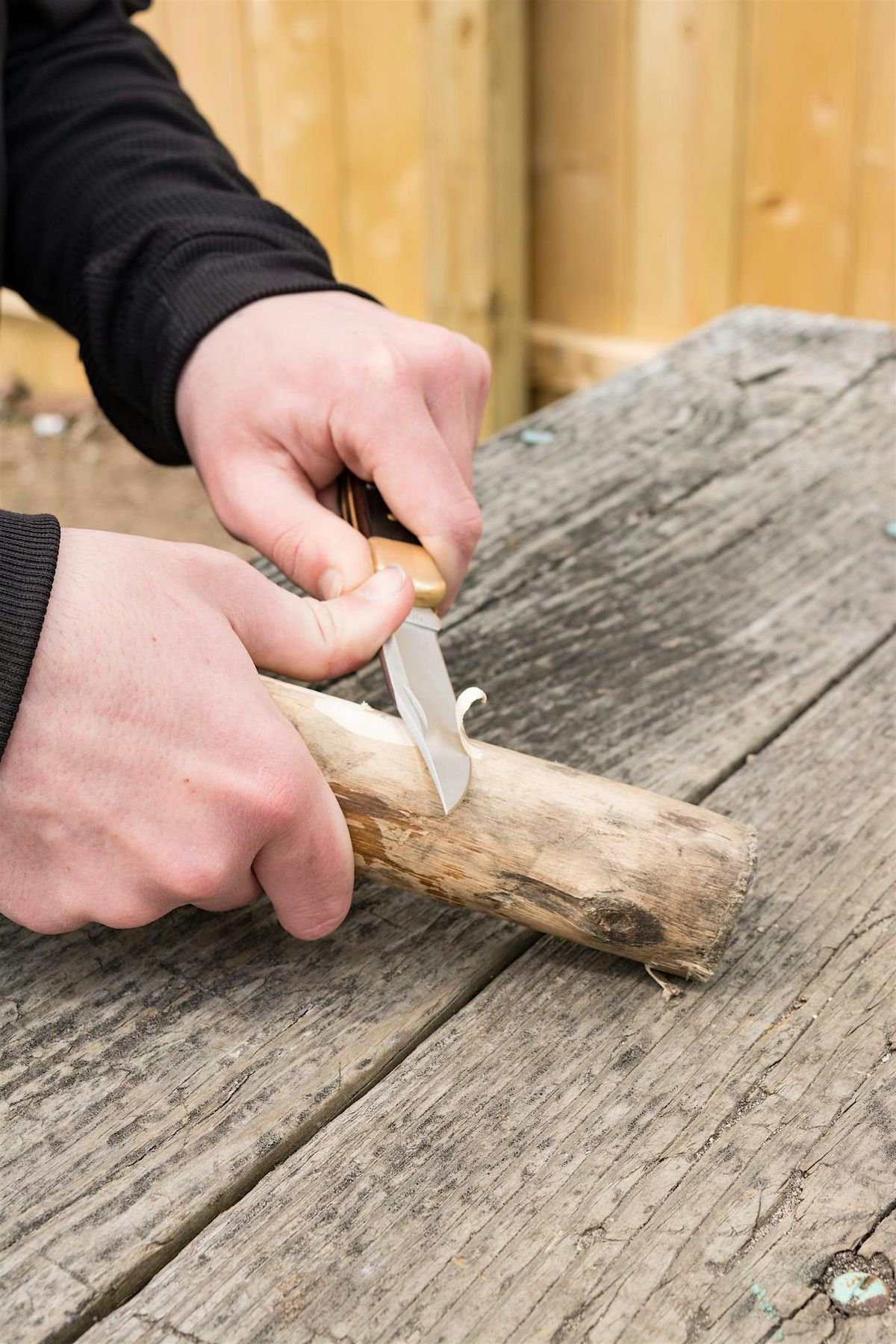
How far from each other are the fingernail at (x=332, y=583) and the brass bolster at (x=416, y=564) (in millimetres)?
30

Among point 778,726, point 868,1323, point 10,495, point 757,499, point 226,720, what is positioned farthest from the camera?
point 10,495

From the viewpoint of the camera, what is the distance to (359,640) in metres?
0.82

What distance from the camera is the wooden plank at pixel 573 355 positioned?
325 cm

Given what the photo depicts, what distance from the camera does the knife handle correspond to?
93cm

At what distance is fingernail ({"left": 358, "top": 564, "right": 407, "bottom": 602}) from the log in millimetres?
107

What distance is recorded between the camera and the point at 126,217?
3.97 ft

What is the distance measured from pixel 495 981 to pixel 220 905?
7.0 inches

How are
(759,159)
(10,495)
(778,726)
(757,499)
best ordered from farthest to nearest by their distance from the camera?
(10,495), (759,159), (757,499), (778,726)

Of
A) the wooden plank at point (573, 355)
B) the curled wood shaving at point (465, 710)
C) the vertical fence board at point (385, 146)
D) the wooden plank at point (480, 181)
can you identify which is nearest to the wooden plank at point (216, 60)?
the vertical fence board at point (385, 146)

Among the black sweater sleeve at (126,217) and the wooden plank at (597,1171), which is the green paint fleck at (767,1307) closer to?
the wooden plank at (597,1171)

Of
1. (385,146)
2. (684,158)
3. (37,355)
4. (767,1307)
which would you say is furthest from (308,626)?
(37,355)

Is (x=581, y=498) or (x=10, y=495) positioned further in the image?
(x=10, y=495)

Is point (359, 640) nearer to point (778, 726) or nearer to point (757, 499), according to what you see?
point (778, 726)

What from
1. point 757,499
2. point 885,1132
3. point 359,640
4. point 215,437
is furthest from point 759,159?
point 885,1132
